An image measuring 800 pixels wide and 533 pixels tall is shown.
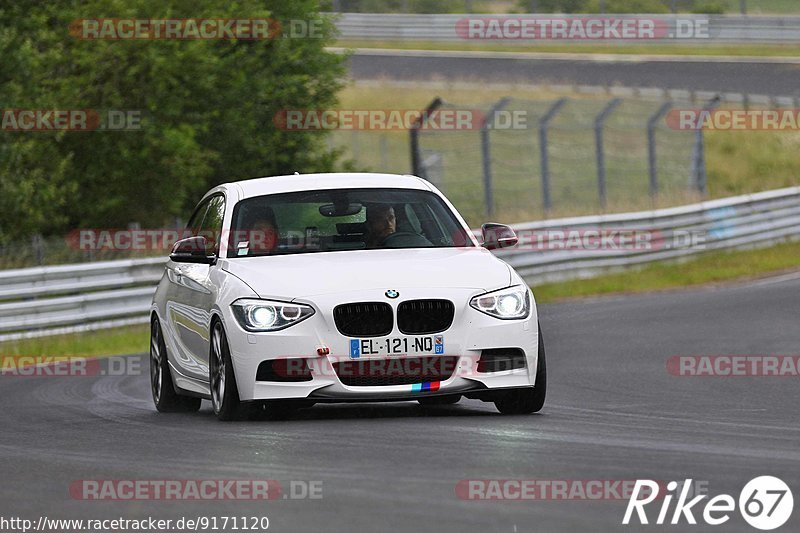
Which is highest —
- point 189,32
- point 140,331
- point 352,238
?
point 189,32

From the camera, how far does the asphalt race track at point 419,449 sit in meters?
6.70

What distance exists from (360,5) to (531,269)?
29.5 m

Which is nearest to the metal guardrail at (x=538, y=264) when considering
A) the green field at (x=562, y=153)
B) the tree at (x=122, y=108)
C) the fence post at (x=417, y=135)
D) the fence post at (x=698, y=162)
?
the fence post at (x=417, y=135)

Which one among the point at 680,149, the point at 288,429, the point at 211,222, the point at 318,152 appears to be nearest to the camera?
the point at 288,429

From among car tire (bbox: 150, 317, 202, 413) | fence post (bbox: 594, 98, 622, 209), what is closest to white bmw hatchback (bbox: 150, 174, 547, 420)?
car tire (bbox: 150, 317, 202, 413)

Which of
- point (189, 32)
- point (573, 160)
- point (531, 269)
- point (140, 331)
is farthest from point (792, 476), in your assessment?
point (573, 160)

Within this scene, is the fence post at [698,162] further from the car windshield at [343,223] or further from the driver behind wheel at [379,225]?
the driver behind wheel at [379,225]

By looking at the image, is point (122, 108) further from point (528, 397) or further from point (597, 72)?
point (597, 72)

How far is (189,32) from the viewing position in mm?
27234

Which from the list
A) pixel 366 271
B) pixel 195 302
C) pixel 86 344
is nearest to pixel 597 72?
pixel 86 344

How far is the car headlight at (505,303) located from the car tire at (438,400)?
2.23 feet

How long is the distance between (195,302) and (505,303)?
2095 millimetres

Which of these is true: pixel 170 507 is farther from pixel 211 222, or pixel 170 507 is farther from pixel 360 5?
pixel 360 5

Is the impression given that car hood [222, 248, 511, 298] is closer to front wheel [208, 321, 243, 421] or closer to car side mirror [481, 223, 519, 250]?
car side mirror [481, 223, 519, 250]
